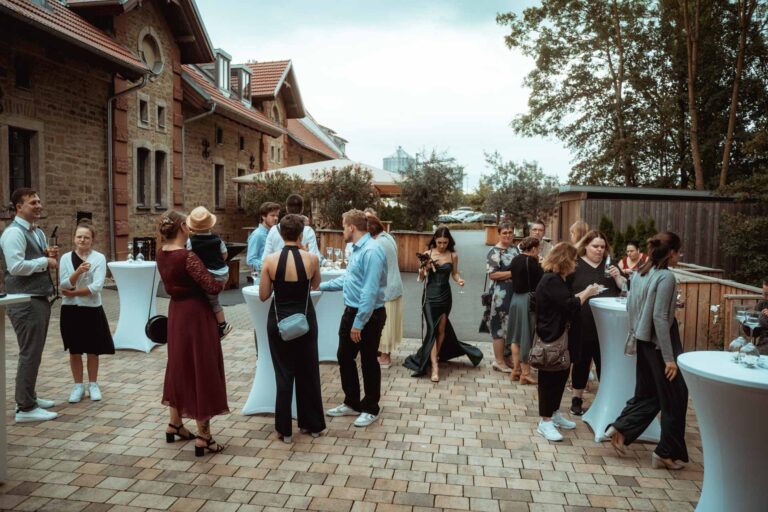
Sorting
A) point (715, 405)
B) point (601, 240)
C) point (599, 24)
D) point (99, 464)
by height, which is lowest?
point (99, 464)

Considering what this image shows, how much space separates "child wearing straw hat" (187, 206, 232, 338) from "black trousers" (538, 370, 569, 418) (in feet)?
8.68

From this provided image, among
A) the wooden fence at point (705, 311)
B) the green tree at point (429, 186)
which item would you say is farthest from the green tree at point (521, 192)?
the wooden fence at point (705, 311)

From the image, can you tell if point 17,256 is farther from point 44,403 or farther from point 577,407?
point 577,407

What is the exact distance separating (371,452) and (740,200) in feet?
57.5

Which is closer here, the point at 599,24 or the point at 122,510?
the point at 122,510

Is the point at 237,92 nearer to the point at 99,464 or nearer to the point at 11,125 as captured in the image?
the point at 11,125

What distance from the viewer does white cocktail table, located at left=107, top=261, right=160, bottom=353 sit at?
8.02 m

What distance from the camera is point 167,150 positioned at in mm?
18547

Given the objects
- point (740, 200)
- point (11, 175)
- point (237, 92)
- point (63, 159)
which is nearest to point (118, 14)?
point (63, 159)

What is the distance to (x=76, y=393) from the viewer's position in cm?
582

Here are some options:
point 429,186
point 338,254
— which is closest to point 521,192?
point 429,186

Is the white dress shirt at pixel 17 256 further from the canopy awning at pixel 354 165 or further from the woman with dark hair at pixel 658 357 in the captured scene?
the canopy awning at pixel 354 165

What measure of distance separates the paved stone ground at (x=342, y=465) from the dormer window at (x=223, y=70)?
19698 millimetres

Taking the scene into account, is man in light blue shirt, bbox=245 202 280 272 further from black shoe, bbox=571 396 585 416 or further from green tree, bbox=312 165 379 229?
green tree, bbox=312 165 379 229
